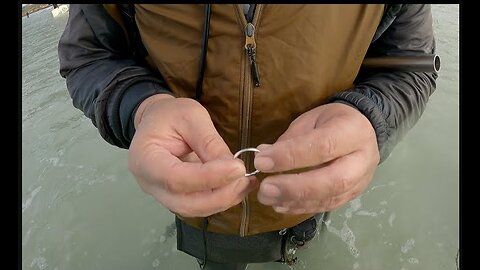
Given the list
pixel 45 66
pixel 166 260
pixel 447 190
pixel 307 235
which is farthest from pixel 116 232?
pixel 45 66

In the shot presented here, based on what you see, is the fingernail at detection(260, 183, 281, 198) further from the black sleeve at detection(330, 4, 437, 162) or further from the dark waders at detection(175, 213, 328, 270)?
the dark waders at detection(175, 213, 328, 270)

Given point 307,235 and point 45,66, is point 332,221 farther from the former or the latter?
point 45,66

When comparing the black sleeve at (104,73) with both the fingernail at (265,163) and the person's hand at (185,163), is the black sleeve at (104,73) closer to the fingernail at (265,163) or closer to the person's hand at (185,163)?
the person's hand at (185,163)

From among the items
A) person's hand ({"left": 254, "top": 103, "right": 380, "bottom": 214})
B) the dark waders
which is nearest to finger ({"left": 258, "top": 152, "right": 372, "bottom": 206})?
person's hand ({"left": 254, "top": 103, "right": 380, "bottom": 214})

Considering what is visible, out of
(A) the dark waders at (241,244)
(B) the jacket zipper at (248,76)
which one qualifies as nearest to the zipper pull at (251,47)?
(B) the jacket zipper at (248,76)

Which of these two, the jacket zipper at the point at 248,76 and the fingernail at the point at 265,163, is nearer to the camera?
the fingernail at the point at 265,163

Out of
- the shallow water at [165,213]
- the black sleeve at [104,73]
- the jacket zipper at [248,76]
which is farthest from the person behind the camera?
the shallow water at [165,213]

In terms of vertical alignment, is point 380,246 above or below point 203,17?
below
